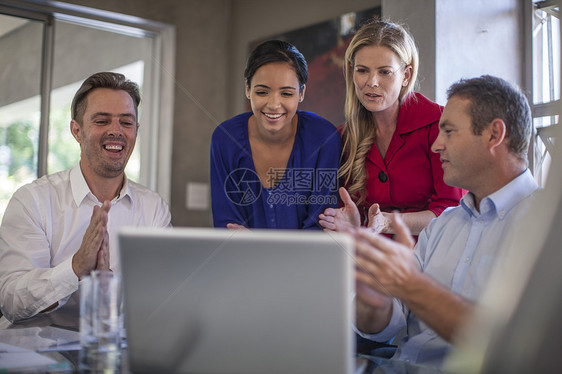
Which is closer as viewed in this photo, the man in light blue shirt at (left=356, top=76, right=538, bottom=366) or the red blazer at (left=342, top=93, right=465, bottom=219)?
the man in light blue shirt at (left=356, top=76, right=538, bottom=366)

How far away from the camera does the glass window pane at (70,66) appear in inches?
117

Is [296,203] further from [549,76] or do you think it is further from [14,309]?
[549,76]

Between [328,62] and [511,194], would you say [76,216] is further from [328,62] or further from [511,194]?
[328,62]

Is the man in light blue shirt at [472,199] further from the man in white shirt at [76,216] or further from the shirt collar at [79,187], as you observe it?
the shirt collar at [79,187]

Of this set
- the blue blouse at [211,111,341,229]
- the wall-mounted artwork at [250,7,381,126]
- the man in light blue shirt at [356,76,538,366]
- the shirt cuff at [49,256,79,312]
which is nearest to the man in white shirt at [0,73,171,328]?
the shirt cuff at [49,256,79,312]

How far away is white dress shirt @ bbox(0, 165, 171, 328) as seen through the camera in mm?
1394

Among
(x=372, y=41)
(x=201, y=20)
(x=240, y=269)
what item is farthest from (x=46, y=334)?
(x=201, y=20)

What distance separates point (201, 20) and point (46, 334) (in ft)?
8.39

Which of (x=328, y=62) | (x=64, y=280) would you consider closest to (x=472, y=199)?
(x=64, y=280)

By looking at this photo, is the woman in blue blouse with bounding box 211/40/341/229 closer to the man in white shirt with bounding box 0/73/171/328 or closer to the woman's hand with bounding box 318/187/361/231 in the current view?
the woman's hand with bounding box 318/187/361/231

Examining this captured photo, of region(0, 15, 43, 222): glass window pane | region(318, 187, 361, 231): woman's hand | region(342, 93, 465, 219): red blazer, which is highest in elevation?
region(0, 15, 43, 222): glass window pane

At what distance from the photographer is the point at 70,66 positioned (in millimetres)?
3031

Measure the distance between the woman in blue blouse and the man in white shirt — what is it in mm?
269

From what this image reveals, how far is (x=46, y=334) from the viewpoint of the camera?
3.57ft
